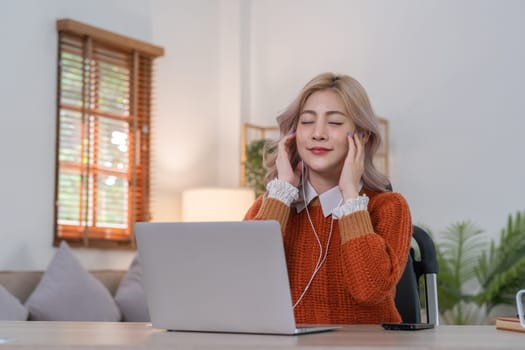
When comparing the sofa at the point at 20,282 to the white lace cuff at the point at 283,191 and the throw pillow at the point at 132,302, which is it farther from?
the white lace cuff at the point at 283,191

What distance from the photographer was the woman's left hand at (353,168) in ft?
7.61

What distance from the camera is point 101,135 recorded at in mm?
5320

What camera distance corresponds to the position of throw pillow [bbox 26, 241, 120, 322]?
4.42m

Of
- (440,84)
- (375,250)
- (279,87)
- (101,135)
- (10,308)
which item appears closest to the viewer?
(375,250)

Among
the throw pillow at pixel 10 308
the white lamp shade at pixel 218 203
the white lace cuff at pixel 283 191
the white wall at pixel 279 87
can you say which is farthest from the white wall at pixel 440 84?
the white lace cuff at pixel 283 191

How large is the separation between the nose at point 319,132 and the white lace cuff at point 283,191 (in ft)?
0.46

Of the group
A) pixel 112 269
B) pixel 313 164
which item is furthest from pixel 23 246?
pixel 313 164

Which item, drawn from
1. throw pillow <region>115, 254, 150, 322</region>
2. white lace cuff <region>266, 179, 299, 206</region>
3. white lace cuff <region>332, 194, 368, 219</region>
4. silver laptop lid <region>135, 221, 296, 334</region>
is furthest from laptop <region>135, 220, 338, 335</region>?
throw pillow <region>115, 254, 150, 322</region>

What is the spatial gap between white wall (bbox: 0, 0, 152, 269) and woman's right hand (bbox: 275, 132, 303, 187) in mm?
2598

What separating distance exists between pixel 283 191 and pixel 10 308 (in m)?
2.18

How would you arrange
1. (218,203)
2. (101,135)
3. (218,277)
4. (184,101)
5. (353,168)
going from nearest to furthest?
(218,277)
(353,168)
(101,135)
(218,203)
(184,101)

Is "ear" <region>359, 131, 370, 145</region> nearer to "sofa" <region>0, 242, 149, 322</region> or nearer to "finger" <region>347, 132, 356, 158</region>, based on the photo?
"finger" <region>347, 132, 356, 158</region>

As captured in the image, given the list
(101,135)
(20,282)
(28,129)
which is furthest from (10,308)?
(101,135)

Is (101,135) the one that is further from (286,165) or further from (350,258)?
(350,258)
